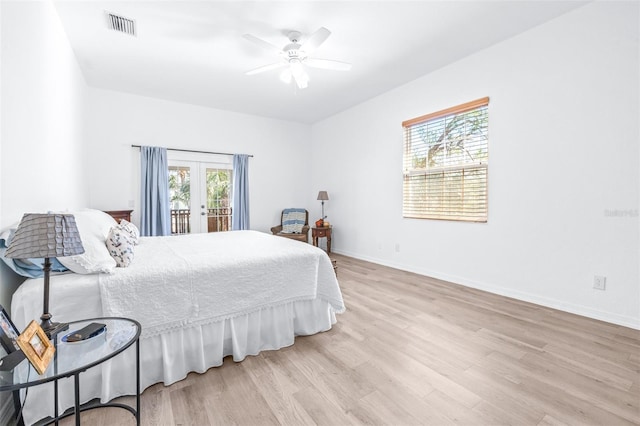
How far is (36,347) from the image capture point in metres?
0.97

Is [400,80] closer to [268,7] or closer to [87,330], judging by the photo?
[268,7]

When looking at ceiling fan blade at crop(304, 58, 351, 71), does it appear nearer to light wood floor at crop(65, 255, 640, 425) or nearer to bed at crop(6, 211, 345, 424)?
bed at crop(6, 211, 345, 424)

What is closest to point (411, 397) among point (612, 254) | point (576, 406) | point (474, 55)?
point (576, 406)

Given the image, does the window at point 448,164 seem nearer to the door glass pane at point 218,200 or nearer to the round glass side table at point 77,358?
the door glass pane at point 218,200

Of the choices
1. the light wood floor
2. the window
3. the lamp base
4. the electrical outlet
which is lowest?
the light wood floor

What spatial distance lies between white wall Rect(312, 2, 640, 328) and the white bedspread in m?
2.05

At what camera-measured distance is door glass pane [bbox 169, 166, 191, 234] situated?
4918mm

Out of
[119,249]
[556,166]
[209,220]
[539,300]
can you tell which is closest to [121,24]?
[119,249]

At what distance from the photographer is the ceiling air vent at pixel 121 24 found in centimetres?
263

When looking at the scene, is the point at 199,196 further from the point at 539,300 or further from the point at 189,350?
the point at 539,300

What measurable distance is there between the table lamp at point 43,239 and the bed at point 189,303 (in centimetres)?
33

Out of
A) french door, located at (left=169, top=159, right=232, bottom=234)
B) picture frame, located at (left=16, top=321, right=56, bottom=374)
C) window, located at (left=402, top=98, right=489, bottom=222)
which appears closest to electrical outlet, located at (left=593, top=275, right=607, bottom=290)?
window, located at (left=402, top=98, right=489, bottom=222)

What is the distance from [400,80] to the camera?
4070mm

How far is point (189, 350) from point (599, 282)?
132 inches
